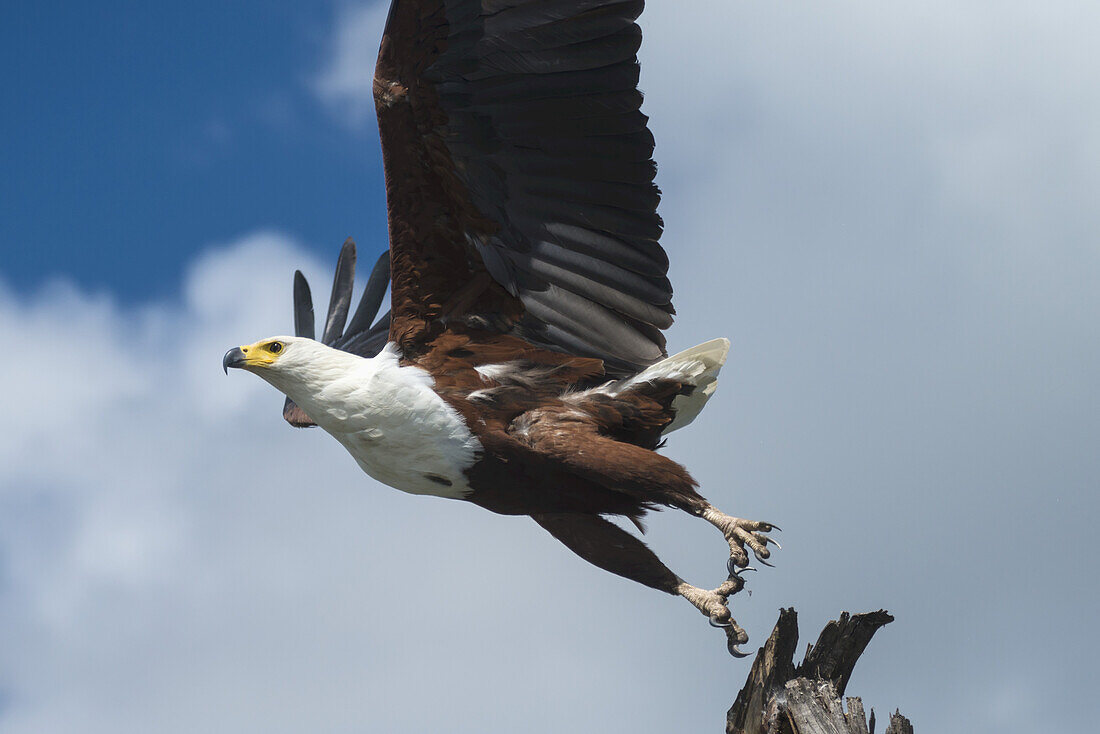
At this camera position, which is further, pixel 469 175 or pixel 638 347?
pixel 638 347

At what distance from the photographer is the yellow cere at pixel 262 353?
6.58m

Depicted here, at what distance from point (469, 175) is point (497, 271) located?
1.87 ft

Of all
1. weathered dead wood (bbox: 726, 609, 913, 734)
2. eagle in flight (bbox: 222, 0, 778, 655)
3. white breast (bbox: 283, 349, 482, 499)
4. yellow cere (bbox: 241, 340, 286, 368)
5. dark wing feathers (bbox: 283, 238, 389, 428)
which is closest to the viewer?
weathered dead wood (bbox: 726, 609, 913, 734)

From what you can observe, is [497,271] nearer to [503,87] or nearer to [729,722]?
[503,87]

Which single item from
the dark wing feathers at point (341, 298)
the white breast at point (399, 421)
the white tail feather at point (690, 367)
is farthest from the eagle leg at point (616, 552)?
the dark wing feathers at point (341, 298)

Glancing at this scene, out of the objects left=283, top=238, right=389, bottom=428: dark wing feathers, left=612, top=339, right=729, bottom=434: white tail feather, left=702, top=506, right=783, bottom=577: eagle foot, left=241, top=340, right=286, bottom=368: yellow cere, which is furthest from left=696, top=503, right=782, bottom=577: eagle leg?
left=283, top=238, right=389, bottom=428: dark wing feathers

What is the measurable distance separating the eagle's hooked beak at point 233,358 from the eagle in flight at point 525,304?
0.01 metres

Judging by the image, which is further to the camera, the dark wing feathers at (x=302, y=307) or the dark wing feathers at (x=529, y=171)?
the dark wing feathers at (x=302, y=307)

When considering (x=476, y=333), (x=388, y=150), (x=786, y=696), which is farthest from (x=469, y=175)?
(x=786, y=696)

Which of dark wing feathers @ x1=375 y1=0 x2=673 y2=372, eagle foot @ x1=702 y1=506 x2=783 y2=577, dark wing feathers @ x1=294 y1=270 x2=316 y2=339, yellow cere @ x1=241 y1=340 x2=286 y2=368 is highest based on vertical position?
dark wing feathers @ x1=294 y1=270 x2=316 y2=339

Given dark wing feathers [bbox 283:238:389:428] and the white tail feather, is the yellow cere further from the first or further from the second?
dark wing feathers [bbox 283:238:389:428]

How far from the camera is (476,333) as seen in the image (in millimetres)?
6719

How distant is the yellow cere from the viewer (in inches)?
259

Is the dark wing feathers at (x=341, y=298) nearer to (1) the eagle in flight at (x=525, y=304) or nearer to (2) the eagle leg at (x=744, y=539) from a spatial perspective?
(1) the eagle in flight at (x=525, y=304)
